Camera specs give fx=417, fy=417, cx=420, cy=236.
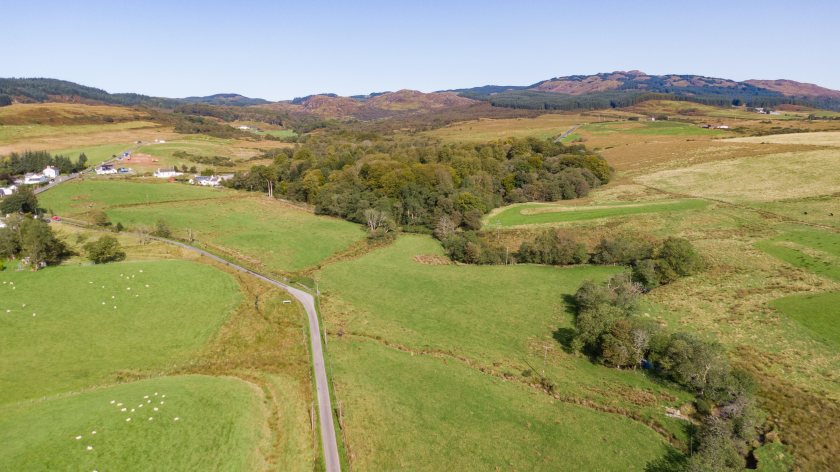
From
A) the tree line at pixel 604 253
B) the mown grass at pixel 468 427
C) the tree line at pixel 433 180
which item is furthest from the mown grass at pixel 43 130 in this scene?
the mown grass at pixel 468 427

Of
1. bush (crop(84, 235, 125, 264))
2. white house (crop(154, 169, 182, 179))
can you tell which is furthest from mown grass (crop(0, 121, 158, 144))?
bush (crop(84, 235, 125, 264))

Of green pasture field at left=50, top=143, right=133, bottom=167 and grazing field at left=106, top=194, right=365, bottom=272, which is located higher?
green pasture field at left=50, top=143, right=133, bottom=167

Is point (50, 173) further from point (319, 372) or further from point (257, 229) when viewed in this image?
point (319, 372)

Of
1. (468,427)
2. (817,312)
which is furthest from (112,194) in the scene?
(817,312)

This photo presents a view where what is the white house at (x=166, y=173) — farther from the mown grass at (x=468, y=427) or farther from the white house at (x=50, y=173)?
the mown grass at (x=468, y=427)

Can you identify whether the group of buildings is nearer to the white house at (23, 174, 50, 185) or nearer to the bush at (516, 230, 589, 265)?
the white house at (23, 174, 50, 185)
